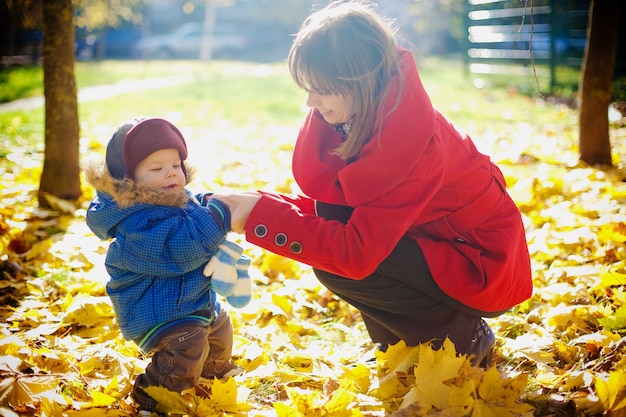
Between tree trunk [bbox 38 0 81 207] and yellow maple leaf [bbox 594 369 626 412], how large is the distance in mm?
2981

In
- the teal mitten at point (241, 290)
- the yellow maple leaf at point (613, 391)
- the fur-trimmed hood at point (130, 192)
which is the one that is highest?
the fur-trimmed hood at point (130, 192)

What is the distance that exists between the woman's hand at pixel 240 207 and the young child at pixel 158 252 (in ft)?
0.06

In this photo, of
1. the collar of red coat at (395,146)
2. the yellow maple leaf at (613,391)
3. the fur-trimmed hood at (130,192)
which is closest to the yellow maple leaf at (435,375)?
the yellow maple leaf at (613,391)

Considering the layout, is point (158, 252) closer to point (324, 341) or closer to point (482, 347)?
point (324, 341)

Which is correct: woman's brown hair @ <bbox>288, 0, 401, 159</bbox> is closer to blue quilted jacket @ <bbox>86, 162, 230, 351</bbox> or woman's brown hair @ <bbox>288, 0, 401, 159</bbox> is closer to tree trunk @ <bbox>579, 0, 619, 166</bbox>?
blue quilted jacket @ <bbox>86, 162, 230, 351</bbox>

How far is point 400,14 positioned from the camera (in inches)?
822

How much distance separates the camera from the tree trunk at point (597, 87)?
4039 millimetres

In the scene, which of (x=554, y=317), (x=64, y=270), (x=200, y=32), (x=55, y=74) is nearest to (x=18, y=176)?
(x=55, y=74)

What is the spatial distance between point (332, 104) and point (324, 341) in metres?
0.99

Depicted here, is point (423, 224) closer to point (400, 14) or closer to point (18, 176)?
point (18, 176)

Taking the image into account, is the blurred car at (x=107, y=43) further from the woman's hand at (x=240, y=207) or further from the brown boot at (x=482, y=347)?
the brown boot at (x=482, y=347)

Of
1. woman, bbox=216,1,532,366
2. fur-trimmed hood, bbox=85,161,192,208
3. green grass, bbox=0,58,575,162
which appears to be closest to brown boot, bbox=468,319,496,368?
woman, bbox=216,1,532,366

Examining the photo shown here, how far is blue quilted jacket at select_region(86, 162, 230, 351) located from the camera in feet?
5.68

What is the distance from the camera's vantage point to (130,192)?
1.75 metres
